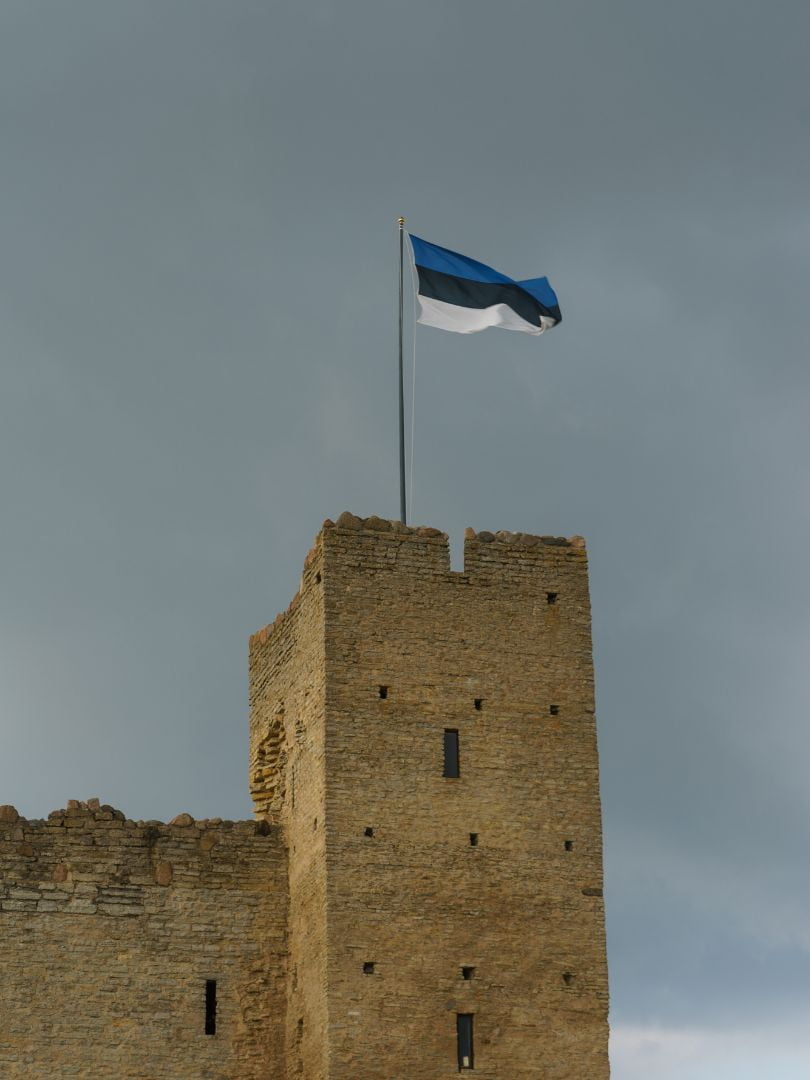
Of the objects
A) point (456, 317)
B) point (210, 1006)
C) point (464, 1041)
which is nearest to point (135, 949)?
point (210, 1006)

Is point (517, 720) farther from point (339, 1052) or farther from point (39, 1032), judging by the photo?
point (39, 1032)

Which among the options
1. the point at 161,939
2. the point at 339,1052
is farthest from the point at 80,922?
the point at 339,1052

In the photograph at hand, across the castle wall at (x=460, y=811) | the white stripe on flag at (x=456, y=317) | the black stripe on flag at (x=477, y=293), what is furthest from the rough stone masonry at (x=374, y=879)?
the black stripe on flag at (x=477, y=293)

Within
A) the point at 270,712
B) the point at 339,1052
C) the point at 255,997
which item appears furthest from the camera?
the point at 270,712

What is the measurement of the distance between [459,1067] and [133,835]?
6051 mm

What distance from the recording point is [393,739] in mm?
36562

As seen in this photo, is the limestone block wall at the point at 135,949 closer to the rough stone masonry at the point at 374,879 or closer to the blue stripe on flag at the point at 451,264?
the rough stone masonry at the point at 374,879

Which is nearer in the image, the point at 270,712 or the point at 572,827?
the point at 572,827

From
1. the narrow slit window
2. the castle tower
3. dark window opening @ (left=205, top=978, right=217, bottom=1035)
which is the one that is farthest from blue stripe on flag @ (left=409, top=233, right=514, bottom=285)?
dark window opening @ (left=205, top=978, right=217, bottom=1035)

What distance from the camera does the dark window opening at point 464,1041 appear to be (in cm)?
3531

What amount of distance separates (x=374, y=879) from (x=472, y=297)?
9.70 metres

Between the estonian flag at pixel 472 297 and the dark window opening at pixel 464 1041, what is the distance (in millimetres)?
10868

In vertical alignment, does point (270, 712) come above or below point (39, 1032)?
above

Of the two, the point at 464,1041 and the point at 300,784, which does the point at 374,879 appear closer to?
the point at 300,784
